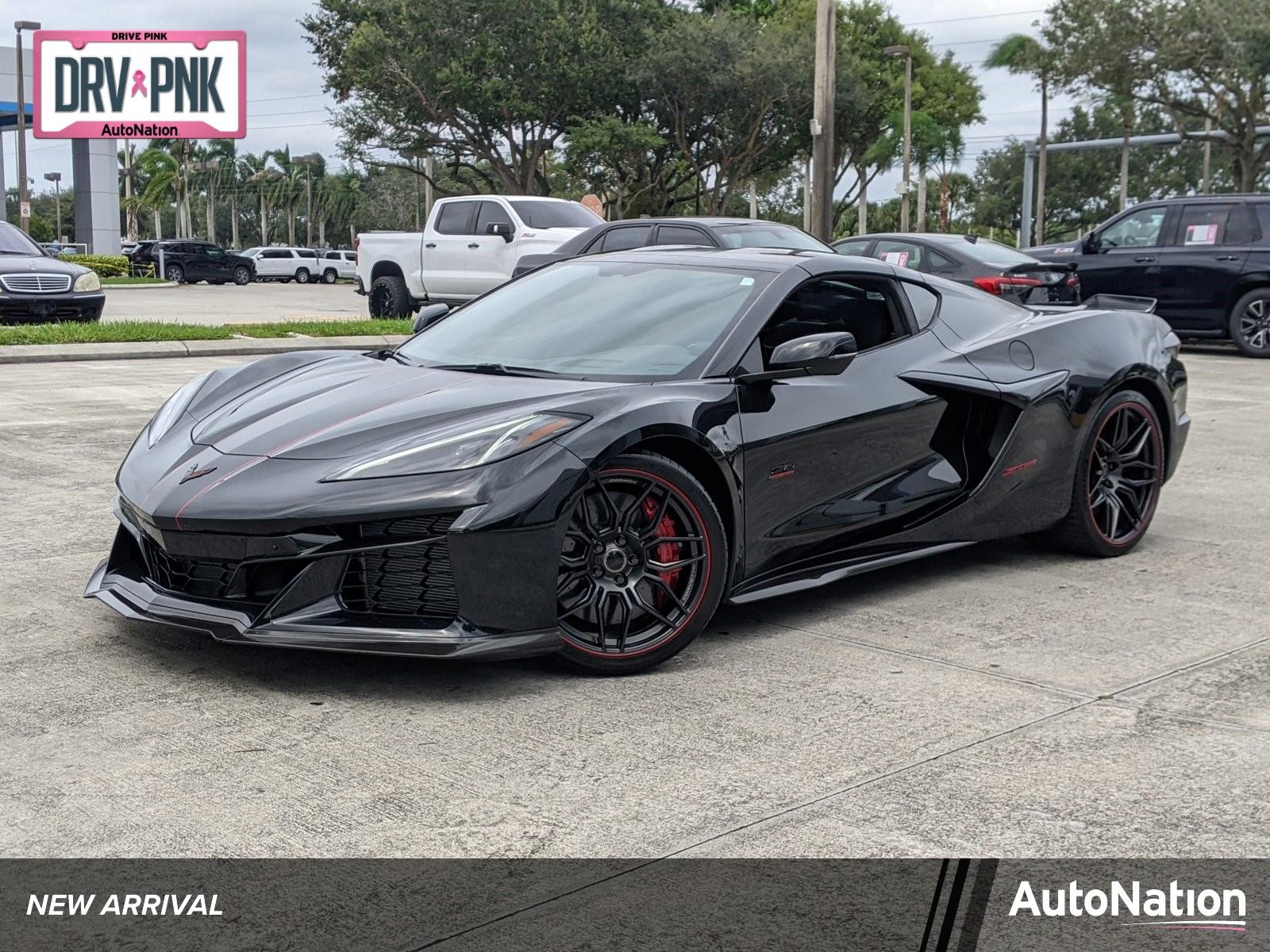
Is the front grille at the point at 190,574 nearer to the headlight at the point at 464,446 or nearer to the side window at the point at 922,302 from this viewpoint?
the headlight at the point at 464,446

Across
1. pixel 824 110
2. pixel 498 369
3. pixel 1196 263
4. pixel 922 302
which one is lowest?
pixel 498 369

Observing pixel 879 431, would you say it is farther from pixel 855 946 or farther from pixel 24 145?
pixel 24 145

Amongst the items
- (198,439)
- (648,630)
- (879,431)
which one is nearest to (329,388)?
(198,439)

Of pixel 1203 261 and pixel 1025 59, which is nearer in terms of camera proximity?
pixel 1203 261

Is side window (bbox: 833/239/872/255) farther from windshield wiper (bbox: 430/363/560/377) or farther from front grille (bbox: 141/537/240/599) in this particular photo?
front grille (bbox: 141/537/240/599)

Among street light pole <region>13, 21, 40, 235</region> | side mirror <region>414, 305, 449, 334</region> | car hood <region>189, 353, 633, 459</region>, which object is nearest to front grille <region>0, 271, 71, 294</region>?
side mirror <region>414, 305, 449, 334</region>

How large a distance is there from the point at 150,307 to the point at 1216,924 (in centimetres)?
2710

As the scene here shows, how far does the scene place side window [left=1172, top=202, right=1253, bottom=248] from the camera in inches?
667

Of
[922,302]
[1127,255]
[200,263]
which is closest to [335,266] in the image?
[200,263]

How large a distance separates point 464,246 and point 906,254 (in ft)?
21.3

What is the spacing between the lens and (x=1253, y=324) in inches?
661

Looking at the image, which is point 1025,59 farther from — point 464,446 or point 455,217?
point 464,446

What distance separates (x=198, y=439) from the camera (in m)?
4.70

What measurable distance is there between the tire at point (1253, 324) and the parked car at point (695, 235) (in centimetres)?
527
